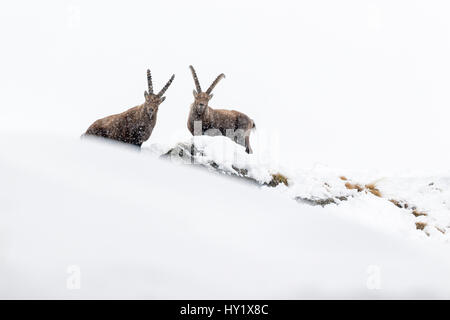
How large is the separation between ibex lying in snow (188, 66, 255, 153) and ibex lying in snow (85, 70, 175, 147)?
1.33 metres

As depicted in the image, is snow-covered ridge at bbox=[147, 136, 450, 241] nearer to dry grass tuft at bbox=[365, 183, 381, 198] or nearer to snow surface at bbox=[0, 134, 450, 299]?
dry grass tuft at bbox=[365, 183, 381, 198]

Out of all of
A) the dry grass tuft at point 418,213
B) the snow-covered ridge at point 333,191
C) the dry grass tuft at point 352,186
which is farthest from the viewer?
the dry grass tuft at point 352,186

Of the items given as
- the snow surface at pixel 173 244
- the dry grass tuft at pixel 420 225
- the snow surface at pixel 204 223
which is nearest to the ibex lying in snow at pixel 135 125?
the snow surface at pixel 204 223

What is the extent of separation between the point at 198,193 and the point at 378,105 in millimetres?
62480

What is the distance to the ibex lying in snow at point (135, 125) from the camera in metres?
8.20

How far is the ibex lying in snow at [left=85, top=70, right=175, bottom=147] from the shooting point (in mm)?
8203

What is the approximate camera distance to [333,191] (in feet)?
28.8

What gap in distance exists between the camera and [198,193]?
271 cm

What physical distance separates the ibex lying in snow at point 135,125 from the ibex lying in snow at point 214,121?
1.33 metres

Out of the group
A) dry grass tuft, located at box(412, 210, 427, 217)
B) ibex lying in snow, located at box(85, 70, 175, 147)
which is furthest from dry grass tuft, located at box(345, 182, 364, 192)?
ibex lying in snow, located at box(85, 70, 175, 147)

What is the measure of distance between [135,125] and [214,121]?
77.5 inches

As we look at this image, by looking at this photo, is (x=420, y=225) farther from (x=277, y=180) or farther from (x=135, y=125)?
(x=135, y=125)

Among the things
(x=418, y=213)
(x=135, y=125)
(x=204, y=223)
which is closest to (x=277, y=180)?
(x=135, y=125)

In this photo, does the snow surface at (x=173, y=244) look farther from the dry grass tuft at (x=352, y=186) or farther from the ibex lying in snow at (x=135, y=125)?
the dry grass tuft at (x=352, y=186)
